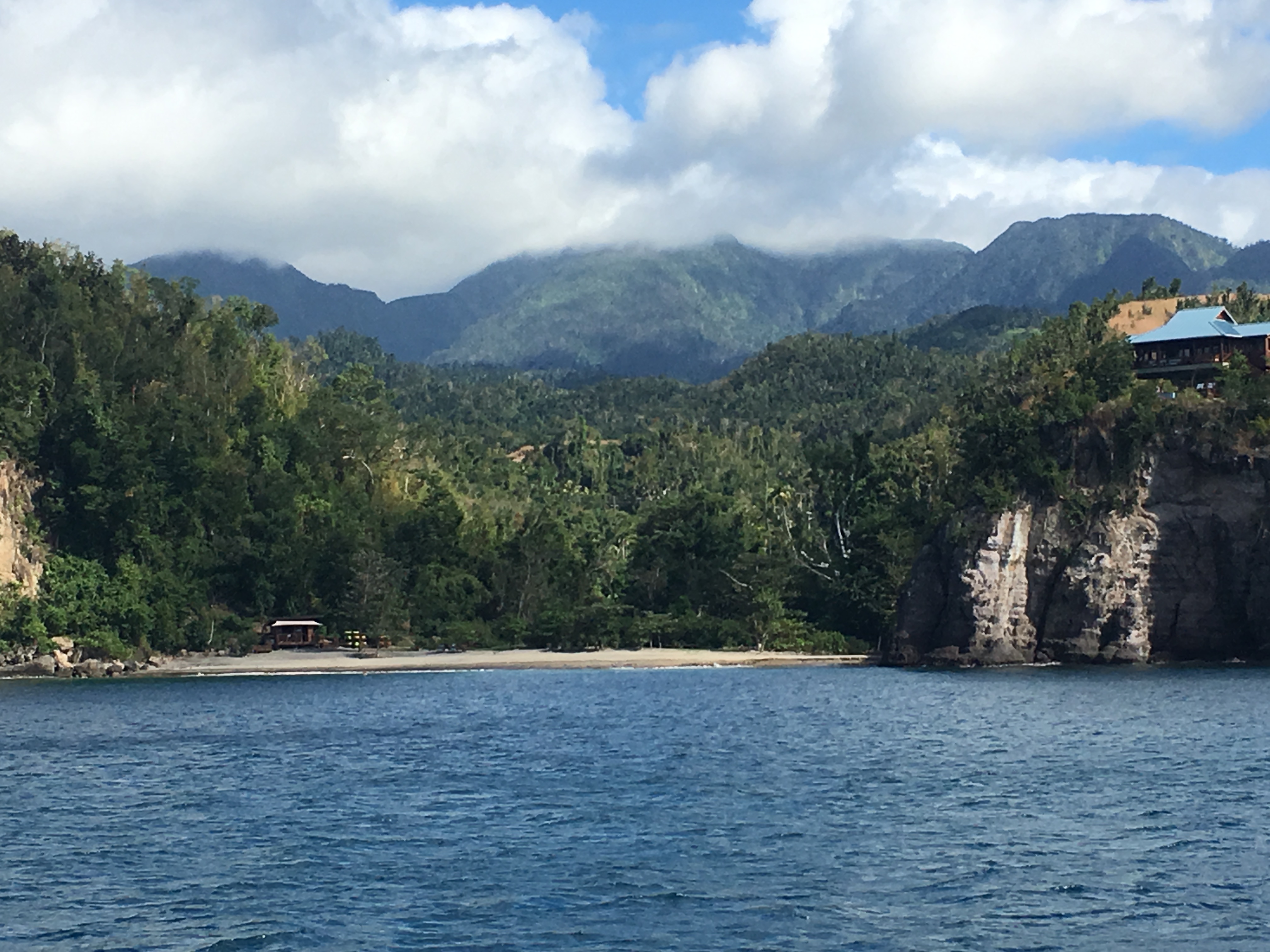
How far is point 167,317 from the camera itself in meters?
118

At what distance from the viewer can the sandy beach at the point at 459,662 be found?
93438 millimetres

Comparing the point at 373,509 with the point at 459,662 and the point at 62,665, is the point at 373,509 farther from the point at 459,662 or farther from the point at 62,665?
the point at 62,665

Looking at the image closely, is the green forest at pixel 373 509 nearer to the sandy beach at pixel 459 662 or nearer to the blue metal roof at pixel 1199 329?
the sandy beach at pixel 459 662

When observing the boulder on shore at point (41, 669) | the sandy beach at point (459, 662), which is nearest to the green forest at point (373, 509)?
the boulder on shore at point (41, 669)

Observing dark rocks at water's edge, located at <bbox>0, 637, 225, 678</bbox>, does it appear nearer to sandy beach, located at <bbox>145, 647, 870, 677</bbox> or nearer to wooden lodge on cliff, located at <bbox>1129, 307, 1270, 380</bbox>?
sandy beach, located at <bbox>145, 647, 870, 677</bbox>

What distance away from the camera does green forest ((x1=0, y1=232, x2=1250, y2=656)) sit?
306ft

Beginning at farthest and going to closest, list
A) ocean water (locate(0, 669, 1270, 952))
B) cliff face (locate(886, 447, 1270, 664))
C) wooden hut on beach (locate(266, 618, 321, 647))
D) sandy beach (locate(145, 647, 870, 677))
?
1. wooden hut on beach (locate(266, 618, 321, 647))
2. sandy beach (locate(145, 647, 870, 677))
3. cliff face (locate(886, 447, 1270, 664))
4. ocean water (locate(0, 669, 1270, 952))

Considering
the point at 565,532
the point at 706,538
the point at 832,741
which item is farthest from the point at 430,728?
the point at 565,532

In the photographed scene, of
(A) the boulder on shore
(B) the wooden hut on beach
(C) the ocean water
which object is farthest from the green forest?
(C) the ocean water

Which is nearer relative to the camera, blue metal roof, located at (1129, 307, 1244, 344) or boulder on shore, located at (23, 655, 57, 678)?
boulder on shore, located at (23, 655, 57, 678)

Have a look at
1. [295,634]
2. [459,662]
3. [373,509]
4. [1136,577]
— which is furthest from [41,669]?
[1136,577]

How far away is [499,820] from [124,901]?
A: 10.8 meters

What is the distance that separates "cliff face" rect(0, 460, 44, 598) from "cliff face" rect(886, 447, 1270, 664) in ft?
189

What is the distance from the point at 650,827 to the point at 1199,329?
7041cm
